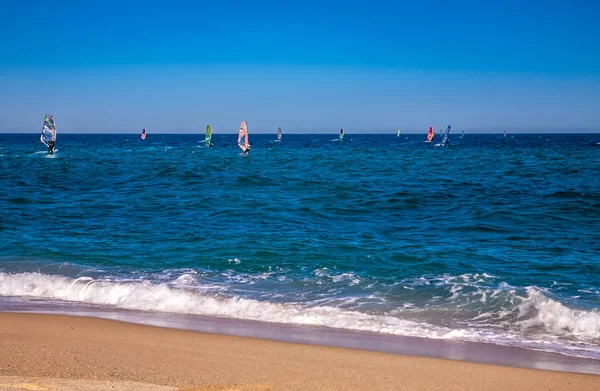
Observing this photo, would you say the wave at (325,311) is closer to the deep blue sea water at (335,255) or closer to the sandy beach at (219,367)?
the deep blue sea water at (335,255)

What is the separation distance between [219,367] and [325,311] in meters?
3.15

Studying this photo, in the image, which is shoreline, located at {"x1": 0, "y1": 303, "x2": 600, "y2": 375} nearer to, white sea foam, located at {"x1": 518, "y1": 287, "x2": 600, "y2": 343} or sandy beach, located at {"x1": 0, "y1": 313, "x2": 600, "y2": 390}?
sandy beach, located at {"x1": 0, "y1": 313, "x2": 600, "y2": 390}

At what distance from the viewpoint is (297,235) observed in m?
15.4

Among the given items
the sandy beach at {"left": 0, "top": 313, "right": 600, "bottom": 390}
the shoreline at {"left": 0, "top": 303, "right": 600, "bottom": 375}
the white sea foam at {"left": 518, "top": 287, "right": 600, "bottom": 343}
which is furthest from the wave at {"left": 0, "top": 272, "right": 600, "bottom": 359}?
the sandy beach at {"left": 0, "top": 313, "right": 600, "bottom": 390}

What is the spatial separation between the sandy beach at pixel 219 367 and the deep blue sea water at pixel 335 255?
1.54m

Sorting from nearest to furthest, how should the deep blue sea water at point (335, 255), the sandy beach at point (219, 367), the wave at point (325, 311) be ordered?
the sandy beach at point (219, 367) < the wave at point (325, 311) < the deep blue sea water at point (335, 255)

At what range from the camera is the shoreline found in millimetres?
7152

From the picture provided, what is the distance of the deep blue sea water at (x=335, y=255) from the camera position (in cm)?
925

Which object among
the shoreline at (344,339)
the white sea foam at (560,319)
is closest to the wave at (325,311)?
the white sea foam at (560,319)

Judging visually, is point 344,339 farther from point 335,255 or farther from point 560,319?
point 335,255

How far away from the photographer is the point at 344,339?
8.04 m

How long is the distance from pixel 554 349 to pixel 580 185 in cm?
1874

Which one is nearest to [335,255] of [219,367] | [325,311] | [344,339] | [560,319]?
[325,311]

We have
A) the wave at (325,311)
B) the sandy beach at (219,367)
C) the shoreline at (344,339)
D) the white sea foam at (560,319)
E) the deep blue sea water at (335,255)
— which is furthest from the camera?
the deep blue sea water at (335,255)
